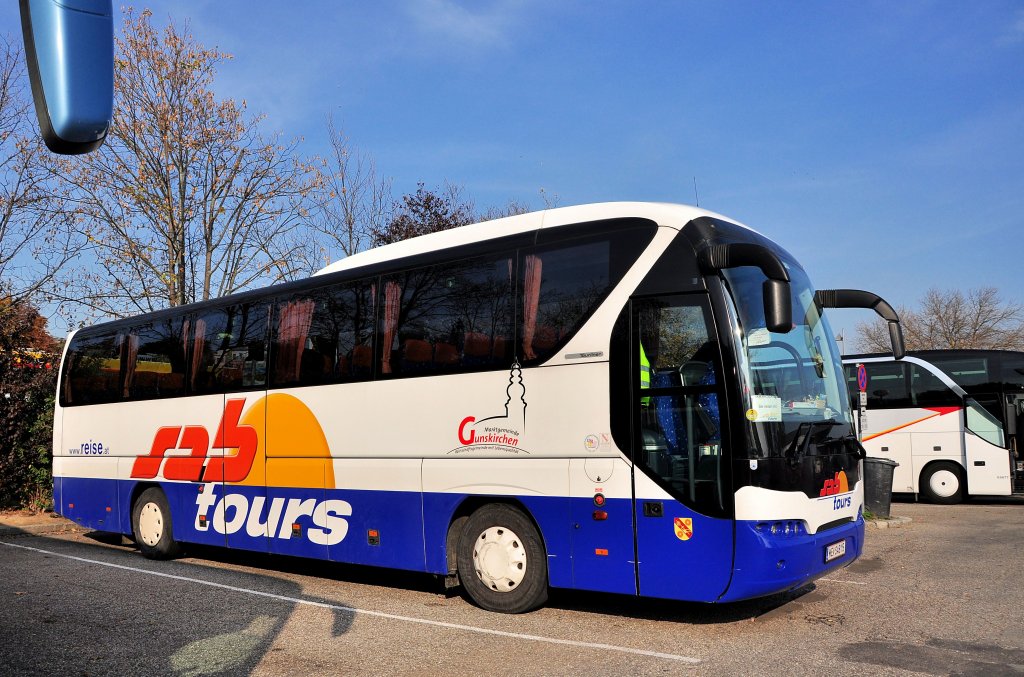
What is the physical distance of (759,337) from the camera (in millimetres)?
6852

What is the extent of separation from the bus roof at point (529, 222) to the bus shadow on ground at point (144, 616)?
3.69 metres

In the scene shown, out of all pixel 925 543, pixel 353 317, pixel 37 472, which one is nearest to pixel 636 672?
pixel 353 317

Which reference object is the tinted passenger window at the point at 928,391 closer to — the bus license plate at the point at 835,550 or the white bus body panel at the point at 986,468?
the white bus body panel at the point at 986,468

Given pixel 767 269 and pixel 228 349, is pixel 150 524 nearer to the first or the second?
pixel 228 349

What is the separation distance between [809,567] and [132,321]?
10.1 meters

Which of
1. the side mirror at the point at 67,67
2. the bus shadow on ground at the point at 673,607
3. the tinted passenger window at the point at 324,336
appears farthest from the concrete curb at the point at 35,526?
the side mirror at the point at 67,67

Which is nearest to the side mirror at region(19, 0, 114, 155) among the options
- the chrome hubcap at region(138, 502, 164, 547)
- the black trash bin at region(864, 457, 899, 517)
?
the chrome hubcap at region(138, 502, 164, 547)

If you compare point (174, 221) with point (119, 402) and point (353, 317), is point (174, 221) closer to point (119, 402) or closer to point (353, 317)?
point (119, 402)

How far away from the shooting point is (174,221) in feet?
65.0

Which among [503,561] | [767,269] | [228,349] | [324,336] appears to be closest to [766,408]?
[767,269]

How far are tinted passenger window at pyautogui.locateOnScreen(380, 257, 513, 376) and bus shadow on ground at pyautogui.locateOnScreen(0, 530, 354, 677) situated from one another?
252cm

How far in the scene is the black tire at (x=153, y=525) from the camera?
38.1 feet

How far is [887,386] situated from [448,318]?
14.5m

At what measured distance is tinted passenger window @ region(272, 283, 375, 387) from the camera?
360 inches
